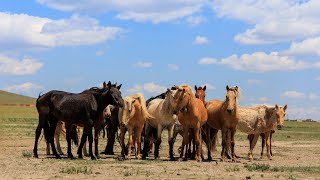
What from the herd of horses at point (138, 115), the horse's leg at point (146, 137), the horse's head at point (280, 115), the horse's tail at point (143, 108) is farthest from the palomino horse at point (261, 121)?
the horse's tail at point (143, 108)

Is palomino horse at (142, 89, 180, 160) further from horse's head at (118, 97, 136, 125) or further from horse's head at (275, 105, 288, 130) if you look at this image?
horse's head at (275, 105, 288, 130)

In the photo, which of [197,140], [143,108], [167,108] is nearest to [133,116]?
[143,108]

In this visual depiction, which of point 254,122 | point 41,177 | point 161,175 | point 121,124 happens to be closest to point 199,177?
point 161,175

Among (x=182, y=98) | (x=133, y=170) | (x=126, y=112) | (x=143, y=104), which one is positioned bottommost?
(x=133, y=170)

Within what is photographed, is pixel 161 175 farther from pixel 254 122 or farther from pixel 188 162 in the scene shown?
pixel 254 122

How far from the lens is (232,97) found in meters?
16.7

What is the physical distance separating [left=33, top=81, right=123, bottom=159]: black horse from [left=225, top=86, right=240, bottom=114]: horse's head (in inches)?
130

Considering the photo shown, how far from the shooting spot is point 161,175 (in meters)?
12.7

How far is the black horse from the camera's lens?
1672 cm

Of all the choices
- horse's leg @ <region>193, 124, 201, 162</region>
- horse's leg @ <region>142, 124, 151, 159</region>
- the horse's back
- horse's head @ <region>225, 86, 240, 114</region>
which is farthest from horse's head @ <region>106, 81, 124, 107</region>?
the horse's back

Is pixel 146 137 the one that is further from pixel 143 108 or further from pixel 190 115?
pixel 190 115

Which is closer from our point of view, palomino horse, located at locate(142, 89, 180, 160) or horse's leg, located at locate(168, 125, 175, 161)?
palomino horse, located at locate(142, 89, 180, 160)

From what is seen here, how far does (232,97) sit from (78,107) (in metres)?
4.79

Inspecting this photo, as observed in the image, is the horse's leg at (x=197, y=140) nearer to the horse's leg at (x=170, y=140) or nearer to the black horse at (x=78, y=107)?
the horse's leg at (x=170, y=140)
